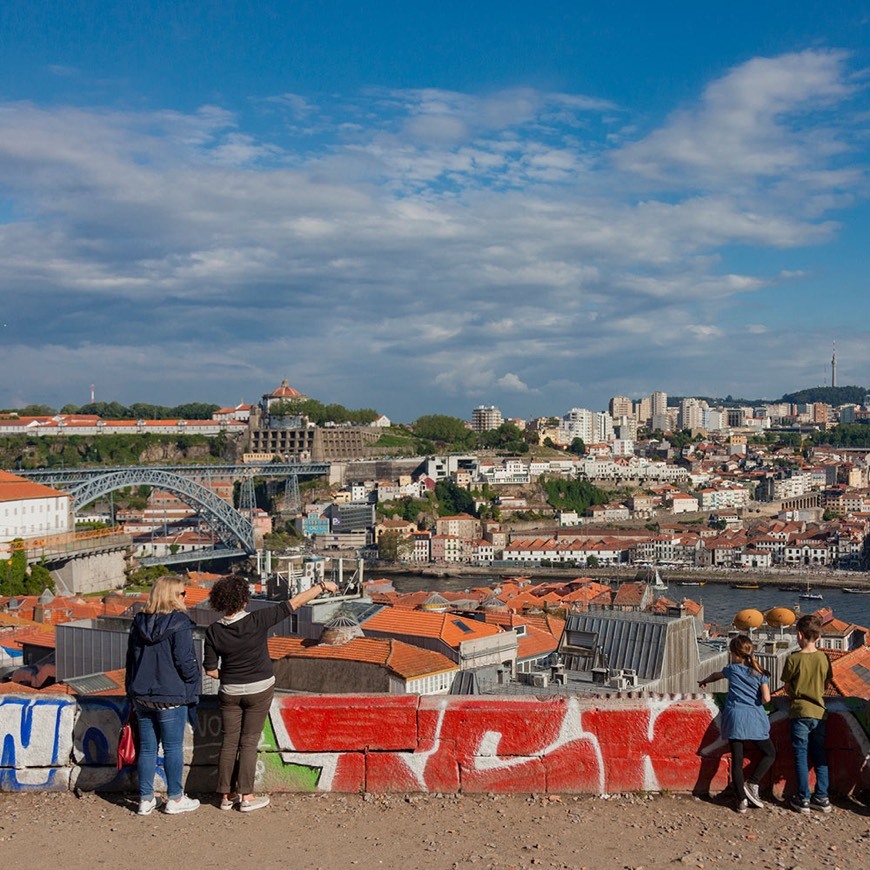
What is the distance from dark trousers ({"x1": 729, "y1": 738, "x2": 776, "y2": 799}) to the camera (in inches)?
85.7

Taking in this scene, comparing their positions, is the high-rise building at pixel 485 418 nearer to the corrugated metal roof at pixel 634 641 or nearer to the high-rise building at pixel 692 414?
the high-rise building at pixel 692 414

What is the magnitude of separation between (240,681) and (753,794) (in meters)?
1.12

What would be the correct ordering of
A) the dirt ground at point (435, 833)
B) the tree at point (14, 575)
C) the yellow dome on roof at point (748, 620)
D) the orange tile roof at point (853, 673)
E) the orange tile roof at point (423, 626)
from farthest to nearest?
the tree at point (14, 575)
the orange tile roof at point (423, 626)
the orange tile roof at point (853, 673)
the yellow dome on roof at point (748, 620)
the dirt ground at point (435, 833)

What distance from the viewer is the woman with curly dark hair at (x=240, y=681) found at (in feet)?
7.20

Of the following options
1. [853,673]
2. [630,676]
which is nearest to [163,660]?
[630,676]

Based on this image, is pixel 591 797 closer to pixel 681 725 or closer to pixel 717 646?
pixel 681 725

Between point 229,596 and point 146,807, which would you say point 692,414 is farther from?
point 146,807

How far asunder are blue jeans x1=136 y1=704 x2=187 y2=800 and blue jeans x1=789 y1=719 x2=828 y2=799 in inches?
51.7

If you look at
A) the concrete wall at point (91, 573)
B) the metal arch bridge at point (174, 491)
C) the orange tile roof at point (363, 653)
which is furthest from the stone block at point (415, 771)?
the metal arch bridge at point (174, 491)

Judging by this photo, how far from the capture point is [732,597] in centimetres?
2961

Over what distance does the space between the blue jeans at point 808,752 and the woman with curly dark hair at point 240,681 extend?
3.69 feet

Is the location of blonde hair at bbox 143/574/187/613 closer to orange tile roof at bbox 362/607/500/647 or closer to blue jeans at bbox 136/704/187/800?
blue jeans at bbox 136/704/187/800

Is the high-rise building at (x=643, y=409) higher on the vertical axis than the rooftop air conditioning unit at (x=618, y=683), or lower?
higher

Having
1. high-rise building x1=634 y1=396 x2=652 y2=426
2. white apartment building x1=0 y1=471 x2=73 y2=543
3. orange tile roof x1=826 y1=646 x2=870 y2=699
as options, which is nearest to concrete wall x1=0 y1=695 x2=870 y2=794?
orange tile roof x1=826 y1=646 x2=870 y2=699
